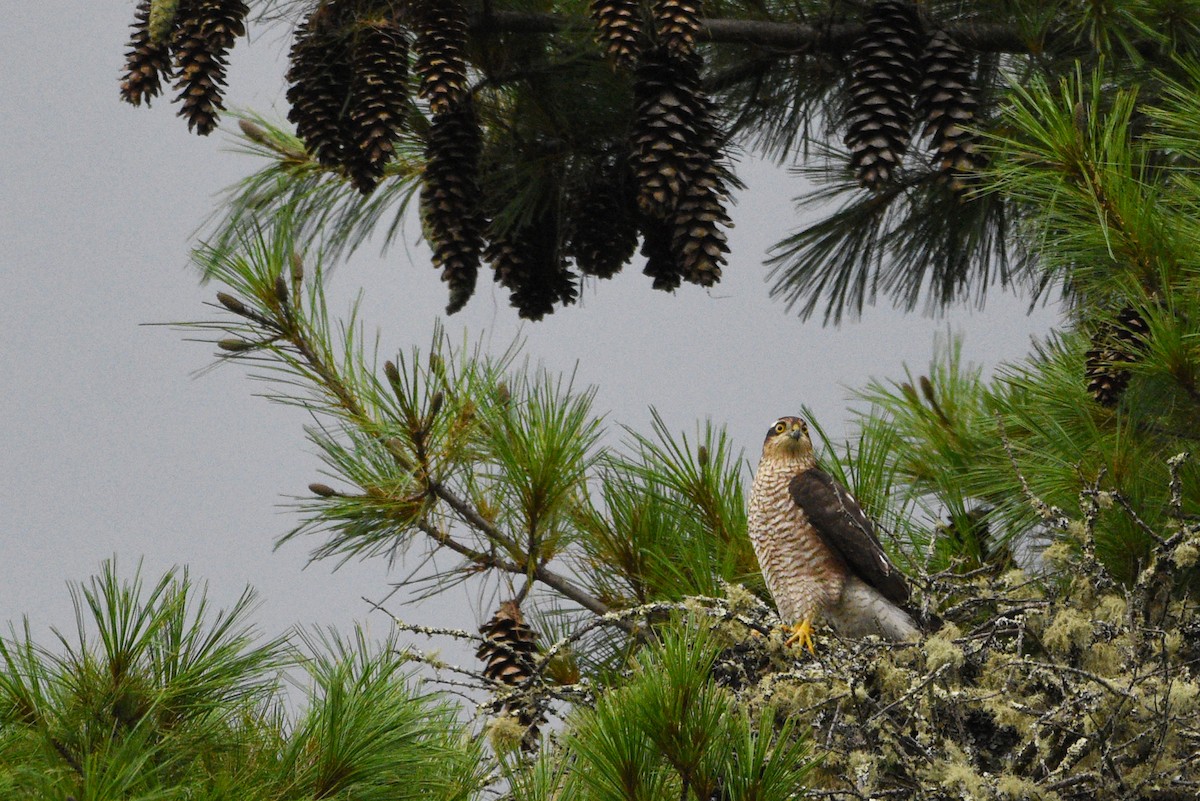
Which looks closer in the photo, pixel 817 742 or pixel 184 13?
→ pixel 817 742

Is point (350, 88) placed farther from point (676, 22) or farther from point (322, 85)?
point (676, 22)

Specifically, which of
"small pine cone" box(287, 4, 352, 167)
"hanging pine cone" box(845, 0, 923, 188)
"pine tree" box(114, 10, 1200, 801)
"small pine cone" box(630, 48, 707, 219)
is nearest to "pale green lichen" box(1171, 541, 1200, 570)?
"pine tree" box(114, 10, 1200, 801)

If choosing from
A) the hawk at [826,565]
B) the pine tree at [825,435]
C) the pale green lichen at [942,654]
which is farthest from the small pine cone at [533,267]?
the pale green lichen at [942,654]

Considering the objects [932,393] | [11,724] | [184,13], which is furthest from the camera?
[932,393]

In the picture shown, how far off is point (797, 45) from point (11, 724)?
6.23ft

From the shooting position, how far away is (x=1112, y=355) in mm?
2670

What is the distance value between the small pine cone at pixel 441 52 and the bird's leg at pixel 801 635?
3.21 feet

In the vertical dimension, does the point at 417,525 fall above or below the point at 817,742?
above

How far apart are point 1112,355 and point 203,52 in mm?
1481

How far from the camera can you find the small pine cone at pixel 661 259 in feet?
10.5

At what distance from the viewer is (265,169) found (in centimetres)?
371

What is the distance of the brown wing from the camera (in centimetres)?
286

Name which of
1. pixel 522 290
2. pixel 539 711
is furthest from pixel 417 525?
pixel 522 290

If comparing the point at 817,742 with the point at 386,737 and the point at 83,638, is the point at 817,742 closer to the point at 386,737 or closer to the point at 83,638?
the point at 386,737
